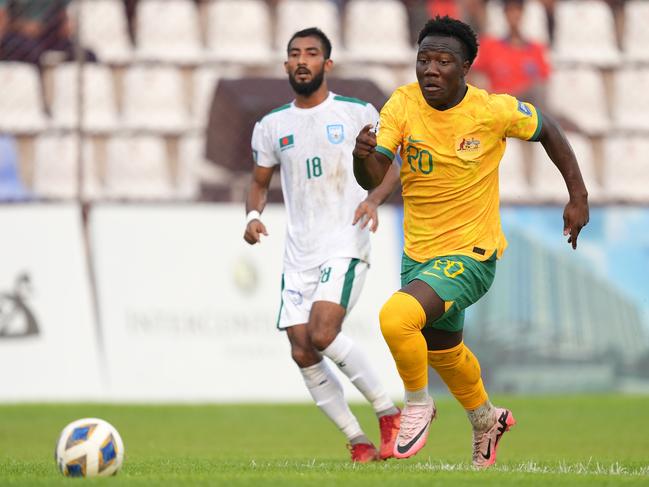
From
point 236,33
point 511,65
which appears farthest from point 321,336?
point 236,33

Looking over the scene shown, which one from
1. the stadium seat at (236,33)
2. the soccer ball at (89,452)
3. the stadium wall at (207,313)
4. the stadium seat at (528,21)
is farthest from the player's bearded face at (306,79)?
the stadium seat at (528,21)

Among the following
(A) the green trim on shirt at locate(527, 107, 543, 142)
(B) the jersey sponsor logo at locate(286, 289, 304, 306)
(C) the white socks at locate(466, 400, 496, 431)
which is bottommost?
(C) the white socks at locate(466, 400, 496, 431)

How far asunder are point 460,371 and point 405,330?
69 centimetres

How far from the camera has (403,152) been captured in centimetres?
739

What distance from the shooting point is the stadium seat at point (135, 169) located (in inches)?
608

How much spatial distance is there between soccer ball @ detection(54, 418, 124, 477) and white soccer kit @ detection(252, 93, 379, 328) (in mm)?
2414

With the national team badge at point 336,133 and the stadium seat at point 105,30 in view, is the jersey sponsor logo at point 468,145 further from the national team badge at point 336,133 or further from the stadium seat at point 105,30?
the stadium seat at point 105,30

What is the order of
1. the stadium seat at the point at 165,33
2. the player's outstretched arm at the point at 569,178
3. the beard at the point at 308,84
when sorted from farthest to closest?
the stadium seat at the point at 165,33 < the beard at the point at 308,84 < the player's outstretched arm at the point at 569,178

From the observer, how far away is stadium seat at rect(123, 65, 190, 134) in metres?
16.0

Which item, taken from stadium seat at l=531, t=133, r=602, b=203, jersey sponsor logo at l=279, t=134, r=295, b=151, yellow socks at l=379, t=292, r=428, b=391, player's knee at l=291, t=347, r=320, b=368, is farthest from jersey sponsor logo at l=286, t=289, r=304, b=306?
stadium seat at l=531, t=133, r=602, b=203

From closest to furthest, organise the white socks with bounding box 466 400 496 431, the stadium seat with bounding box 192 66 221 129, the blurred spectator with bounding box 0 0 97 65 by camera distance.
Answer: the white socks with bounding box 466 400 496 431 < the blurred spectator with bounding box 0 0 97 65 < the stadium seat with bounding box 192 66 221 129

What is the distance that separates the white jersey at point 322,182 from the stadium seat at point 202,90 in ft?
23.1

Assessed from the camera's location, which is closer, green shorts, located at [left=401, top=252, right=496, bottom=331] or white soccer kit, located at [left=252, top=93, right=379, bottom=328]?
green shorts, located at [left=401, top=252, right=496, bottom=331]

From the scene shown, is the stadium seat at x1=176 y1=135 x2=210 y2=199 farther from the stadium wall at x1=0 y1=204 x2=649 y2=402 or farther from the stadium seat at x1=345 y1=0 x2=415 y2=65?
the stadium seat at x1=345 y1=0 x2=415 y2=65
